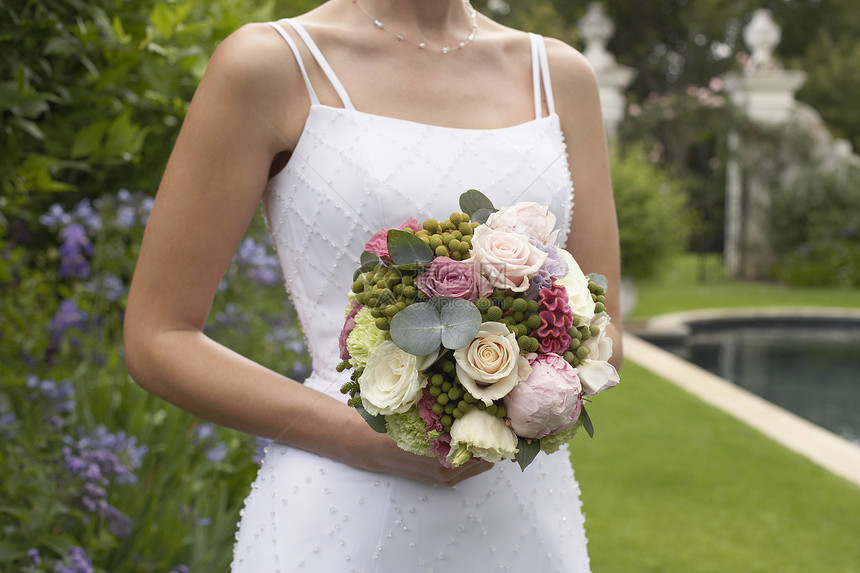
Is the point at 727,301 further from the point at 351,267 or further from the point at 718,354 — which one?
the point at 351,267

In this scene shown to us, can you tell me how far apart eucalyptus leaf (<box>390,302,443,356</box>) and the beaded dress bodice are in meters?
0.48

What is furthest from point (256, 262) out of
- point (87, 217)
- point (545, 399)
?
point (545, 399)

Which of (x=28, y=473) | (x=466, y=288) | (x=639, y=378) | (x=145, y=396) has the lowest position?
(x=639, y=378)

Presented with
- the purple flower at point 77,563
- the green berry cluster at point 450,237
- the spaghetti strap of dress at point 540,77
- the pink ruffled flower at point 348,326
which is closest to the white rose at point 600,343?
the green berry cluster at point 450,237

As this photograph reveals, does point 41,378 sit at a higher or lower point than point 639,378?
higher

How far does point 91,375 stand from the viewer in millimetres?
3416

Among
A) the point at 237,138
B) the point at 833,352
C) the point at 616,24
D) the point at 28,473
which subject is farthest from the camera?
the point at 616,24

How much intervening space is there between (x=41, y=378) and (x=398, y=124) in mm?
2327

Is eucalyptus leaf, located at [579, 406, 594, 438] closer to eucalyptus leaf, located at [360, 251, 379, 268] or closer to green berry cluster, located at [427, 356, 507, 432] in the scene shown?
green berry cluster, located at [427, 356, 507, 432]

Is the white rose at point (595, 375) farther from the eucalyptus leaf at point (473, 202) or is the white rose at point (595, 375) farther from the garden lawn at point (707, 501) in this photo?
the garden lawn at point (707, 501)

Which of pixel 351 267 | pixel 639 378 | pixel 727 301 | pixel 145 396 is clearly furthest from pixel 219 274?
pixel 727 301

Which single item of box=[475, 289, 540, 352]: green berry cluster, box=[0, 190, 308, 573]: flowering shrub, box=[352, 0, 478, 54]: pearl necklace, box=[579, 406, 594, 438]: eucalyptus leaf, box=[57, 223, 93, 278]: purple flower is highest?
box=[352, 0, 478, 54]: pearl necklace

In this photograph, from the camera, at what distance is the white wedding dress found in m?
1.55

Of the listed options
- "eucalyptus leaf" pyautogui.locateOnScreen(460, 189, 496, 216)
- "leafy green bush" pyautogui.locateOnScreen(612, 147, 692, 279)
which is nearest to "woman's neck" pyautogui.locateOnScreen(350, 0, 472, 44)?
"eucalyptus leaf" pyautogui.locateOnScreen(460, 189, 496, 216)
